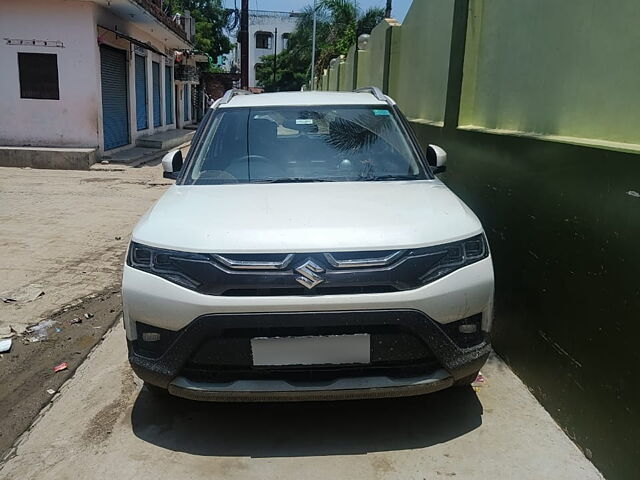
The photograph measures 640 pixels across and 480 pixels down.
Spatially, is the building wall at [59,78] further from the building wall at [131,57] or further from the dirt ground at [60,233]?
the dirt ground at [60,233]

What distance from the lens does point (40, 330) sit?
4.57 meters

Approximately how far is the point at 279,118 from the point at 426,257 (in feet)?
6.14

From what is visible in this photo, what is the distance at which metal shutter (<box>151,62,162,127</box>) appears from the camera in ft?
74.9

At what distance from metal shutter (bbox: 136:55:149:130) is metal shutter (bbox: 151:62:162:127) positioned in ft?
5.84

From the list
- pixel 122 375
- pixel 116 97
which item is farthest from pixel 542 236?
pixel 116 97

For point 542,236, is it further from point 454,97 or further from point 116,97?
point 116,97

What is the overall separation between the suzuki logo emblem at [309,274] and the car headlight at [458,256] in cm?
48

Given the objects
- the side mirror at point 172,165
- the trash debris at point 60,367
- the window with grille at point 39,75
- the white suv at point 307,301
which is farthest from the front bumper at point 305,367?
the window with grille at point 39,75

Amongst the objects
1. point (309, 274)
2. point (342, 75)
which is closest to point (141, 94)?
point (342, 75)

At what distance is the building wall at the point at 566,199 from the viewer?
8.46 feet

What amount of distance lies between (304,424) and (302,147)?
1.80 metres

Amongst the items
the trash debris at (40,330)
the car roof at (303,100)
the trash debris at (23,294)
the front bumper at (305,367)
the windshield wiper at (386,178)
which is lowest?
the trash debris at (40,330)

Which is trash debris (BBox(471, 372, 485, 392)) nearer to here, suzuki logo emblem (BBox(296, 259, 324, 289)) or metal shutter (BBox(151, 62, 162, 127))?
suzuki logo emblem (BBox(296, 259, 324, 289))

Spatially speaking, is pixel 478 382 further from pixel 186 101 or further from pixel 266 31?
pixel 266 31
